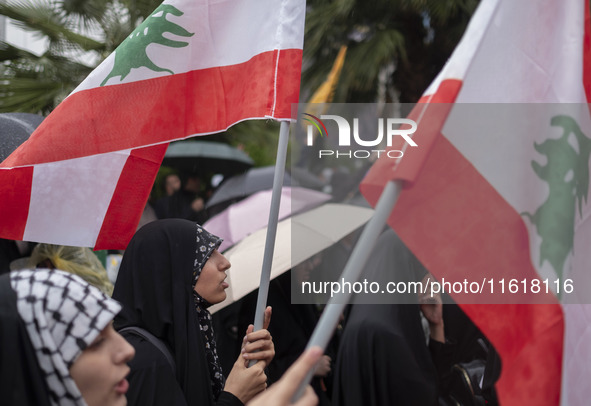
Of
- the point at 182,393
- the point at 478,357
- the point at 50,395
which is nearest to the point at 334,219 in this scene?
the point at 478,357

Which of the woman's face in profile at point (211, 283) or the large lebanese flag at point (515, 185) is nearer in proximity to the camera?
the large lebanese flag at point (515, 185)

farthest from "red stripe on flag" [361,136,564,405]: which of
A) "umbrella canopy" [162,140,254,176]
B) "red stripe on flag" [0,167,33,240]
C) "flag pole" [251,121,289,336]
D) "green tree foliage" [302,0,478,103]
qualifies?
"umbrella canopy" [162,140,254,176]

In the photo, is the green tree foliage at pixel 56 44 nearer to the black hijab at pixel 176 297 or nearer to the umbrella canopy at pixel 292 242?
the umbrella canopy at pixel 292 242

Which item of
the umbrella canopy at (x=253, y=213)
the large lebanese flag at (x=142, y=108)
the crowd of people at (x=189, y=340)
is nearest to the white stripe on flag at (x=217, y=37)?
the large lebanese flag at (x=142, y=108)

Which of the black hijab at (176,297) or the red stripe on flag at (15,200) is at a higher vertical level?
the red stripe on flag at (15,200)

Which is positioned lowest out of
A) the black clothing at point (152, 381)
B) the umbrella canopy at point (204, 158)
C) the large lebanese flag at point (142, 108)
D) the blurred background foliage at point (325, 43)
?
the black clothing at point (152, 381)

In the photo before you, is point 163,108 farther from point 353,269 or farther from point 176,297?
point 353,269

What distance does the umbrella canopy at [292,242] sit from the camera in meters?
3.83

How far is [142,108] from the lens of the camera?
281cm

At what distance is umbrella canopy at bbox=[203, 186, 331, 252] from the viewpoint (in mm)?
5355

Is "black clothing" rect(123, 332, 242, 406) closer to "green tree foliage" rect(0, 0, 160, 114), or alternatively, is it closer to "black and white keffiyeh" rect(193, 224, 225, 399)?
"black and white keffiyeh" rect(193, 224, 225, 399)

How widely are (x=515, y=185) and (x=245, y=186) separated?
5856mm

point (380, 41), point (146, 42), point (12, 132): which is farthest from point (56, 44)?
point (146, 42)

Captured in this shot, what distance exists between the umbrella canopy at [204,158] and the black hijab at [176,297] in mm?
6958
